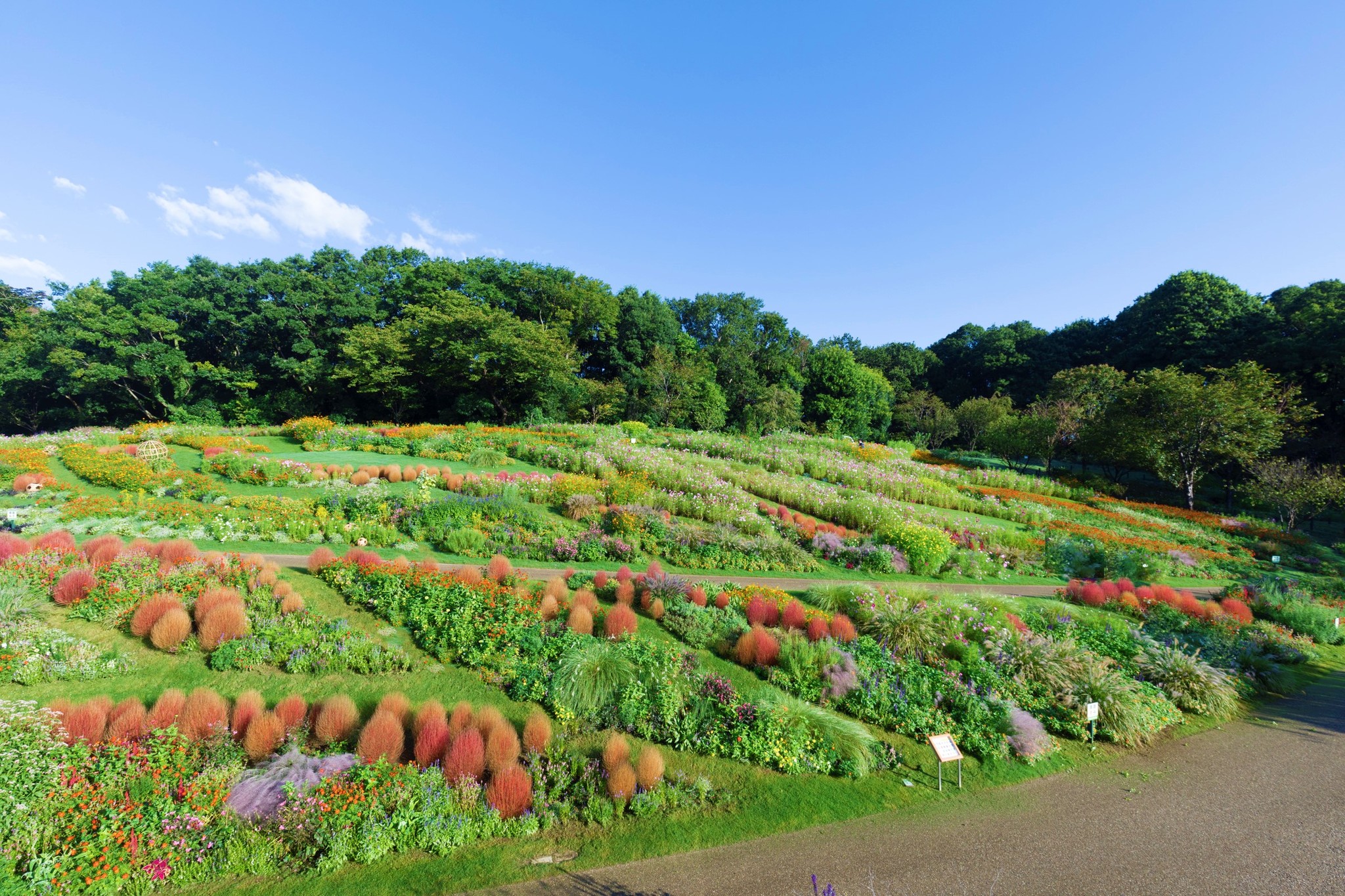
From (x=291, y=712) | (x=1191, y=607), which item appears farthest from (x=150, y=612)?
(x=1191, y=607)

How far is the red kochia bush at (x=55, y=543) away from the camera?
895cm

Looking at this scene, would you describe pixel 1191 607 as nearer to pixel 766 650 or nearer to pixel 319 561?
pixel 766 650

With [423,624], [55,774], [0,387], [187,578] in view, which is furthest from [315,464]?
[0,387]

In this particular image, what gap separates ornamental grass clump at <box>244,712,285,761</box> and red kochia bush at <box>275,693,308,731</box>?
0.14 meters

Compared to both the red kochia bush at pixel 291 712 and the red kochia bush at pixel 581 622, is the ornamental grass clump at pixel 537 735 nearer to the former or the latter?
the red kochia bush at pixel 581 622

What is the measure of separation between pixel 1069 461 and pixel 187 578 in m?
53.6

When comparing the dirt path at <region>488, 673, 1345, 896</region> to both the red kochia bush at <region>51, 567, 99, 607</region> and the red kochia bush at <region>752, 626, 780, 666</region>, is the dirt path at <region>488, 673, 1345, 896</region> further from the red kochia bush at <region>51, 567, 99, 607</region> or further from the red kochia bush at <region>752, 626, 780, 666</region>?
the red kochia bush at <region>51, 567, 99, 607</region>

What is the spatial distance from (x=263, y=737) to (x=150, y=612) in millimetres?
3941

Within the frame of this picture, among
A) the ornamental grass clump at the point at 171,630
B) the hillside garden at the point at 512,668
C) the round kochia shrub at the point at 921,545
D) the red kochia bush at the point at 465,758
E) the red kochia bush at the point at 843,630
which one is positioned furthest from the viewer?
the round kochia shrub at the point at 921,545

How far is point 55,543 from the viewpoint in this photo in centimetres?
918

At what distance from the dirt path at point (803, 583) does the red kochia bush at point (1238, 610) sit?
1885 millimetres

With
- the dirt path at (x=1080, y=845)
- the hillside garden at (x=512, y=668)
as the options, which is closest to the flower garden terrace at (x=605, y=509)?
the hillside garden at (x=512, y=668)

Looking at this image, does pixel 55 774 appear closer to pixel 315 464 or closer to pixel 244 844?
pixel 244 844

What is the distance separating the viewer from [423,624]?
8320 mm
